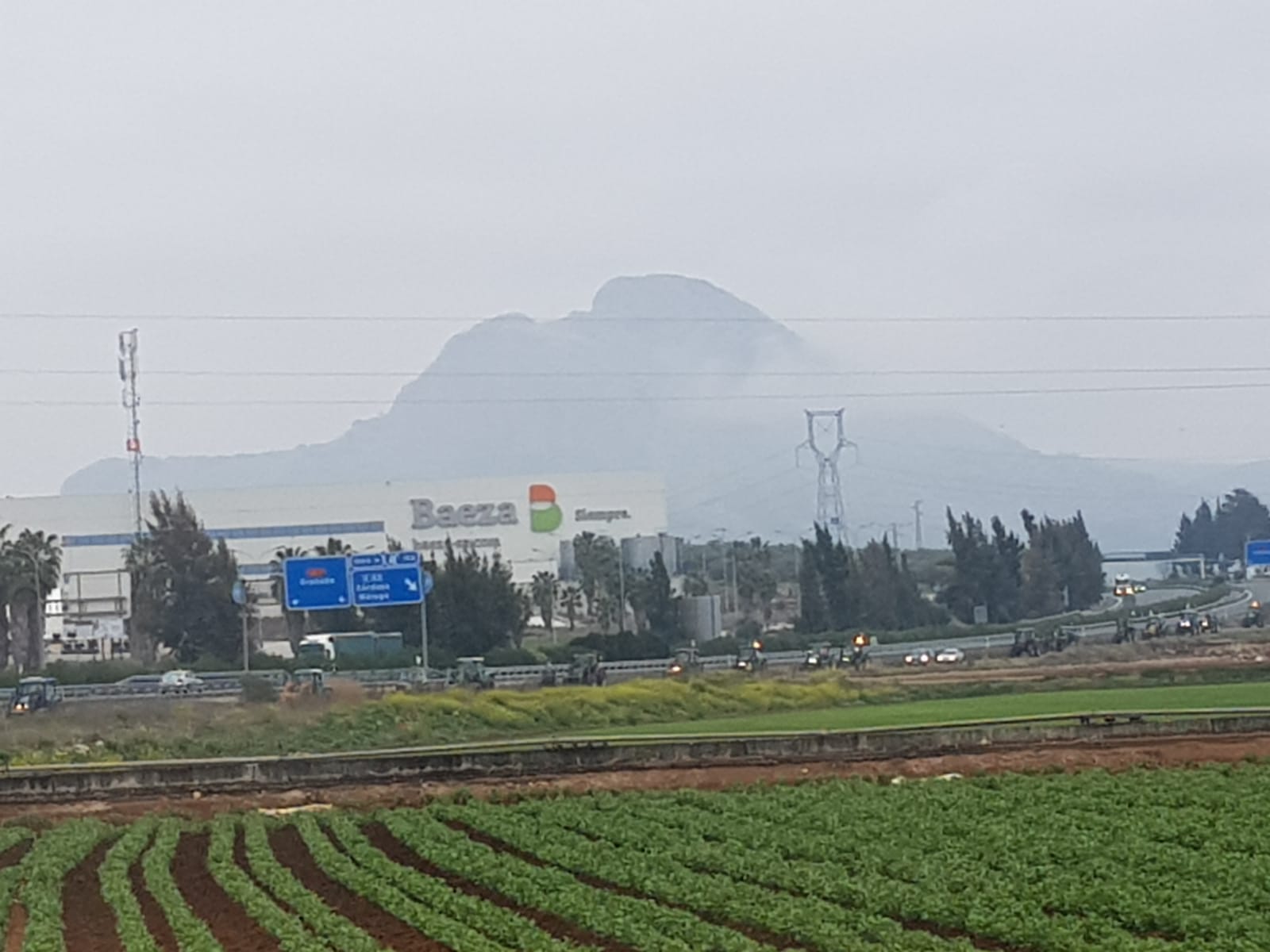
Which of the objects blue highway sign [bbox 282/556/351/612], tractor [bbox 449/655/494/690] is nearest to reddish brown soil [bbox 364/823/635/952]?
tractor [bbox 449/655/494/690]

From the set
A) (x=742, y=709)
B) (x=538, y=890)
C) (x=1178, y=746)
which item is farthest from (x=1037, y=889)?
(x=742, y=709)

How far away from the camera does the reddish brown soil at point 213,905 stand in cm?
2216

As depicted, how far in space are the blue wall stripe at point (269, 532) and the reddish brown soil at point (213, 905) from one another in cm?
10763

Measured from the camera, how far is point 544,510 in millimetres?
145625

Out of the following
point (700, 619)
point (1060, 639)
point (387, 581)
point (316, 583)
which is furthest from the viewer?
point (700, 619)

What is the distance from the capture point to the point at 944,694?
66.1m

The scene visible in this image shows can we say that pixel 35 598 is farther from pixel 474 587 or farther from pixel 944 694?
pixel 944 694

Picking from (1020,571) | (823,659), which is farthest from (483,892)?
(1020,571)

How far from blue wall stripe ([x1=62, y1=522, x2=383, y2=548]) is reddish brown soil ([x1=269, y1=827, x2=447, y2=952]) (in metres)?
108

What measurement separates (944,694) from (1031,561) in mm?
73394

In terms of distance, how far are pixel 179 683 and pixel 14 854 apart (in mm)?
47222

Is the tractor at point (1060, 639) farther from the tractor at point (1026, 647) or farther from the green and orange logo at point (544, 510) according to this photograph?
the green and orange logo at point (544, 510)

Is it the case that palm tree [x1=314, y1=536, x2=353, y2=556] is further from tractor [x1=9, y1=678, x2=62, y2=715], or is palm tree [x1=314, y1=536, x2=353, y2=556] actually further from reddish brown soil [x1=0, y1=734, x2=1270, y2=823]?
reddish brown soil [x1=0, y1=734, x2=1270, y2=823]

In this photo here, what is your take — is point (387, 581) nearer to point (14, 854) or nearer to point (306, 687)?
point (306, 687)
